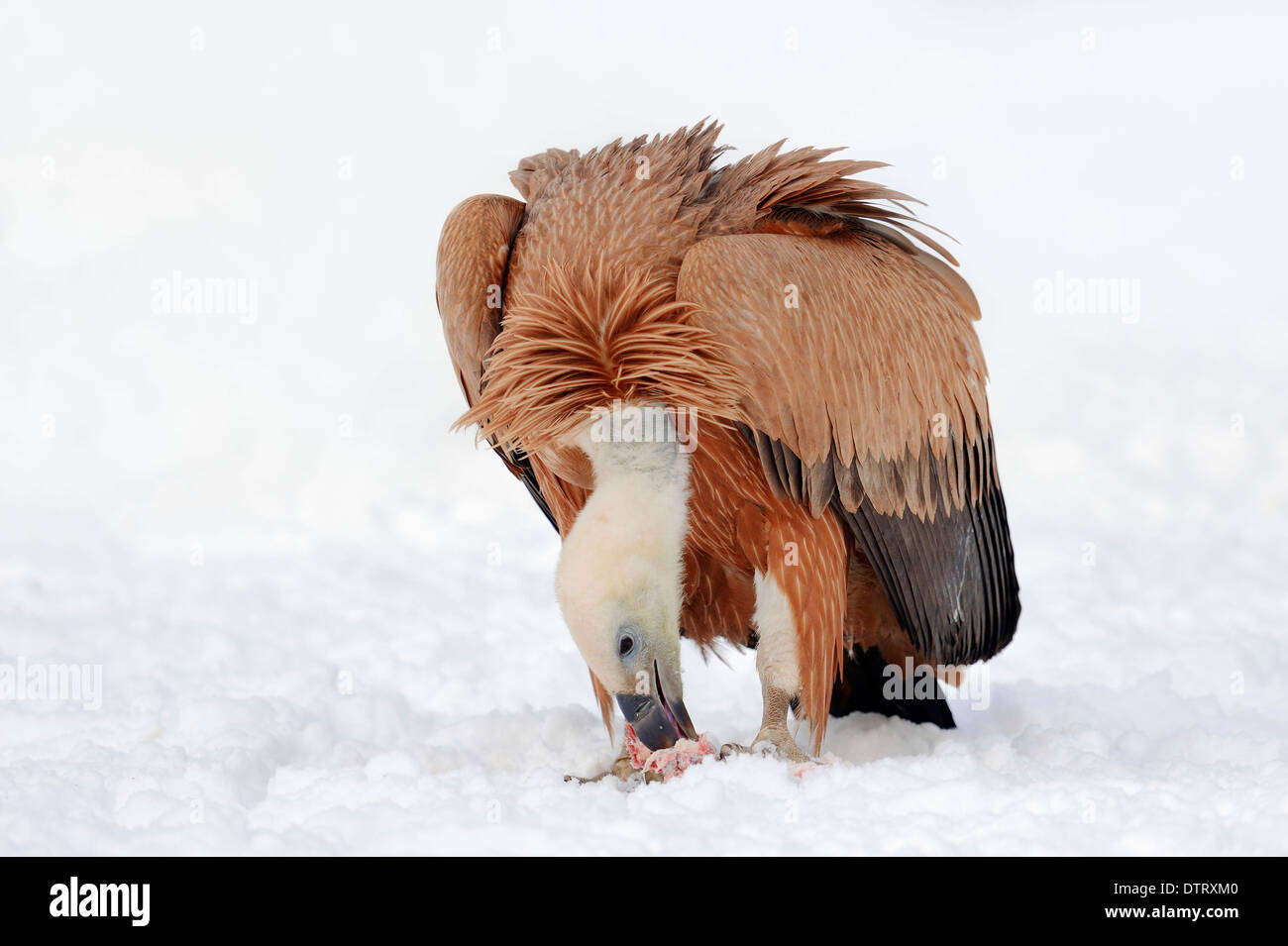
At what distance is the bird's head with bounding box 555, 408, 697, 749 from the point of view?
4.20 meters

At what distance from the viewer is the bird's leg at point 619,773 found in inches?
183

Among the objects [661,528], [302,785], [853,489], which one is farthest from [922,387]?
[302,785]

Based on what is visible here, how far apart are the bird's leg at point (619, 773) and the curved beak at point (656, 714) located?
0.71ft

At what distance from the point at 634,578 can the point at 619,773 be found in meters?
0.94

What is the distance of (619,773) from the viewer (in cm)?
485

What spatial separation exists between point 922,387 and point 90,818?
9.89ft

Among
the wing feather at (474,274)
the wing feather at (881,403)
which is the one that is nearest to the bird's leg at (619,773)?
the wing feather at (881,403)

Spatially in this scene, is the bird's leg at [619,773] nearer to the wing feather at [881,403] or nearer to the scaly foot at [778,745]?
the scaly foot at [778,745]

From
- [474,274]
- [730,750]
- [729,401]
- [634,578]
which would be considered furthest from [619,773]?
[474,274]

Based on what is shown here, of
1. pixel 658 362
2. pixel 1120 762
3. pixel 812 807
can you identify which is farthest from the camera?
pixel 1120 762

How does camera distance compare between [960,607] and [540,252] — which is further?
[960,607]

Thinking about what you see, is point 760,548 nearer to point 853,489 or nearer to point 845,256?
point 853,489

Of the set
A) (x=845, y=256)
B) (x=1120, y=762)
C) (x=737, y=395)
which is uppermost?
(x=845, y=256)

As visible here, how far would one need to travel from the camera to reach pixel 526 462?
216 inches
